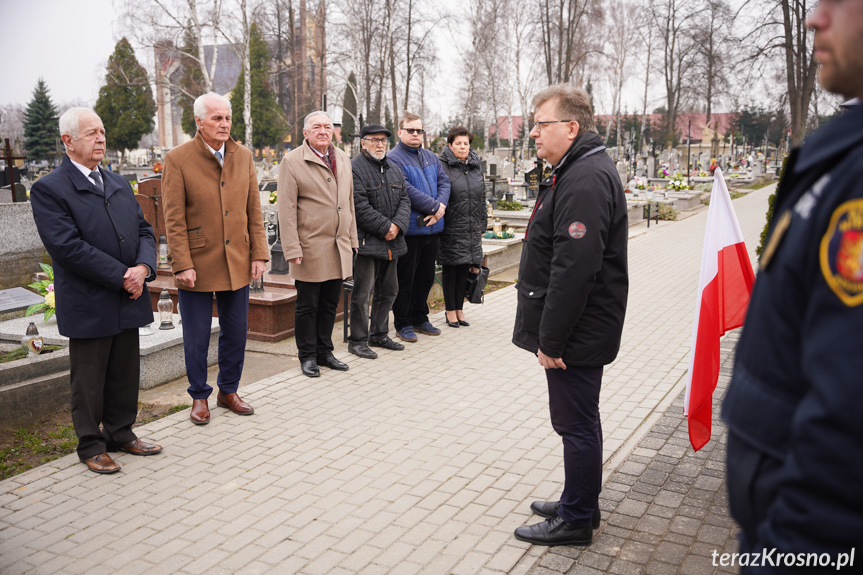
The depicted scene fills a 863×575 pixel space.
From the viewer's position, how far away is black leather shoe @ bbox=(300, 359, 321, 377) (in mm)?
6227

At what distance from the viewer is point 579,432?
3.46m

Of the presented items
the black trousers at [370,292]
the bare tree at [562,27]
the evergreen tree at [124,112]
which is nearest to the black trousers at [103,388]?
the black trousers at [370,292]

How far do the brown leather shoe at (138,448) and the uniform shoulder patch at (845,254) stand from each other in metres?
4.30

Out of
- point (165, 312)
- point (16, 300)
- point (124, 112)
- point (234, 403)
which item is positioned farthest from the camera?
point (124, 112)

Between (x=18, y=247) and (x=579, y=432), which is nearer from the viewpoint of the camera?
(x=579, y=432)

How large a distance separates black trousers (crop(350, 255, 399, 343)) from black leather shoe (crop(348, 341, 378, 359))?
0.15 feet

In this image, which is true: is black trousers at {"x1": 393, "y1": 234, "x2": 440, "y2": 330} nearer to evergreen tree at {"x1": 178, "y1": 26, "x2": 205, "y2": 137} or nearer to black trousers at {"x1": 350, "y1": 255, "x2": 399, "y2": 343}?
black trousers at {"x1": 350, "y1": 255, "x2": 399, "y2": 343}

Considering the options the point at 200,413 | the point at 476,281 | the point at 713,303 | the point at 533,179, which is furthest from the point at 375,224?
the point at 533,179

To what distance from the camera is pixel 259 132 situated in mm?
50344

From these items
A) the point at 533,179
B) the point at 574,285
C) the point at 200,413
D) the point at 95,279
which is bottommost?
the point at 200,413

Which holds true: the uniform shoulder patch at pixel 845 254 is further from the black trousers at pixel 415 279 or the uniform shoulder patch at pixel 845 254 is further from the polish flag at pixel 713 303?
the black trousers at pixel 415 279

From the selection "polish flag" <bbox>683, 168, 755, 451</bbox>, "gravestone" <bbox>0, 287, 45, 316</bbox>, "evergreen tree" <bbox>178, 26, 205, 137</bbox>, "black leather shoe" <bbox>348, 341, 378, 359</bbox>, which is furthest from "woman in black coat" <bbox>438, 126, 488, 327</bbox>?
"evergreen tree" <bbox>178, 26, 205, 137</bbox>

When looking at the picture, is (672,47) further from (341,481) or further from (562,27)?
(341,481)

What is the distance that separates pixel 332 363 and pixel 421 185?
2.12 m
